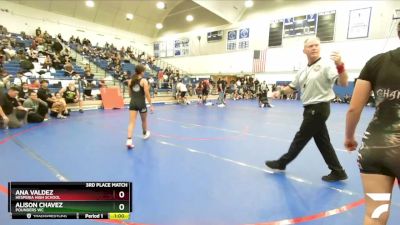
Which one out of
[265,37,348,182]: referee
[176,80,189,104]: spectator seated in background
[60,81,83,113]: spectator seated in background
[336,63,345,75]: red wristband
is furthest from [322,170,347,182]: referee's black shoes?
[176,80,189,104]: spectator seated in background

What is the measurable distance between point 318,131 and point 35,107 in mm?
8113

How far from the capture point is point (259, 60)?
23.7 meters

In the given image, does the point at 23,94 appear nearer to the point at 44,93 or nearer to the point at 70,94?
the point at 44,93

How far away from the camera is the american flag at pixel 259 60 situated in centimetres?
2341

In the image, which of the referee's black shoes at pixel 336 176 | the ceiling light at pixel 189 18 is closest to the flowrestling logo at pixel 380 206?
the referee's black shoes at pixel 336 176

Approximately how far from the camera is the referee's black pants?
3.33 metres

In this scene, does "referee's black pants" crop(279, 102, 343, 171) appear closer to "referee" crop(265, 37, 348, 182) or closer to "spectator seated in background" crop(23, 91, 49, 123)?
"referee" crop(265, 37, 348, 182)

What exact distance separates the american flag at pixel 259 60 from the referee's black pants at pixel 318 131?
68.5ft

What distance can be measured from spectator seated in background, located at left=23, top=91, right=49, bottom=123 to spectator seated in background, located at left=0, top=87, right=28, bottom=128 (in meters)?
0.32

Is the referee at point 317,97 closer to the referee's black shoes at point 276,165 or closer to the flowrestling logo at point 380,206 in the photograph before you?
the referee's black shoes at point 276,165

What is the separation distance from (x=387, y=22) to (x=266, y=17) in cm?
911

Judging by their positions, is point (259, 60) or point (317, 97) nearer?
point (317, 97)
